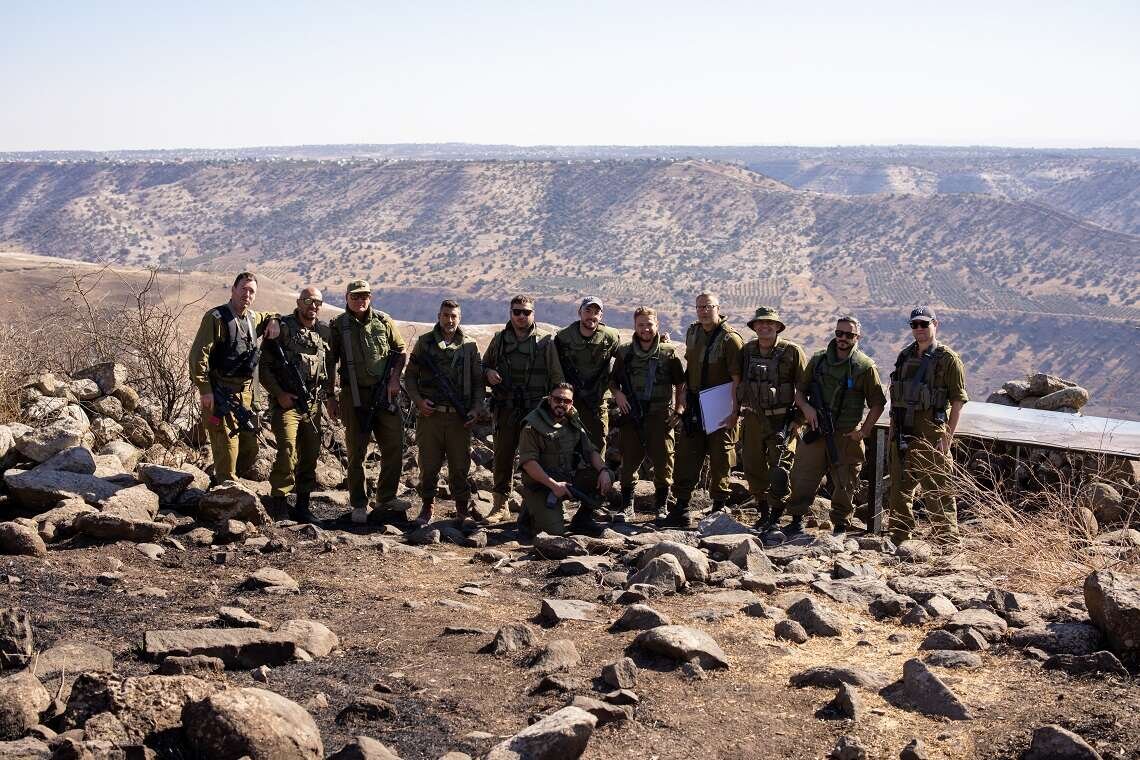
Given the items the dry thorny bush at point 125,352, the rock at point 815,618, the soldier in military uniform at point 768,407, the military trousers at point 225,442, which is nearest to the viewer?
the rock at point 815,618

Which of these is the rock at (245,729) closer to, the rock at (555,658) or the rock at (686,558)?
the rock at (555,658)

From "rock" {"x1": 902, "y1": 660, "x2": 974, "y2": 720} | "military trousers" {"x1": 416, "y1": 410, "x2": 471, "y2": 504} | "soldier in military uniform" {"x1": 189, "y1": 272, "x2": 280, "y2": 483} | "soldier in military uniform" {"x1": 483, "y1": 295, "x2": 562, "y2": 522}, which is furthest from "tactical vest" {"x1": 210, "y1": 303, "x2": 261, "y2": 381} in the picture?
"rock" {"x1": 902, "y1": 660, "x2": 974, "y2": 720}

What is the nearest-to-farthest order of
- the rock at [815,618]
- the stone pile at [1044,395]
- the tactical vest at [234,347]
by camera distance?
the rock at [815,618] → the tactical vest at [234,347] → the stone pile at [1044,395]

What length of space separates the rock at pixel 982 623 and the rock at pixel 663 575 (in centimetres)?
145

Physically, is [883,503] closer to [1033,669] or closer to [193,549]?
[1033,669]

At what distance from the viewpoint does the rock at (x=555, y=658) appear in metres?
4.99

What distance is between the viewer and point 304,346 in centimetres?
786

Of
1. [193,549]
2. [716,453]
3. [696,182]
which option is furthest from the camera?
[696,182]

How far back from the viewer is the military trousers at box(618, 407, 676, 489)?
341 inches

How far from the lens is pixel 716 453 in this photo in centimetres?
869

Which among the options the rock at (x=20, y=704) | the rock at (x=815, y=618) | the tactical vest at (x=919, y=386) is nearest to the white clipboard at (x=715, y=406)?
the tactical vest at (x=919, y=386)

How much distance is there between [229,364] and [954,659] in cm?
487

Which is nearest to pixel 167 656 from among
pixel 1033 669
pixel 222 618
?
pixel 222 618

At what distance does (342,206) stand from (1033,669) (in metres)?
121
